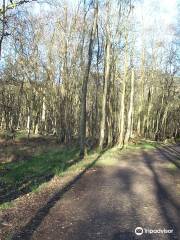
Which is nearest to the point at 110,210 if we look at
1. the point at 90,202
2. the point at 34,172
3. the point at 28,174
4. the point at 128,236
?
the point at 90,202

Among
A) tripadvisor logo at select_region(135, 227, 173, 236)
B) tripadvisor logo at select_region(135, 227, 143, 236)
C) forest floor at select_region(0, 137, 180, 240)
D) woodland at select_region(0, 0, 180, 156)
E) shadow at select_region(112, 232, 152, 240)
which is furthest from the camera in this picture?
woodland at select_region(0, 0, 180, 156)

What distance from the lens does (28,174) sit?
1742cm

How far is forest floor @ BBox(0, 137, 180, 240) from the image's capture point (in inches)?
332

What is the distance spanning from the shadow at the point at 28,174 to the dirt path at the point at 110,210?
1613mm

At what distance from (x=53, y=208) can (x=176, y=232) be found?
3316 millimetres

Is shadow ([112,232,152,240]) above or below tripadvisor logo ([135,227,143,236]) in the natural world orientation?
below

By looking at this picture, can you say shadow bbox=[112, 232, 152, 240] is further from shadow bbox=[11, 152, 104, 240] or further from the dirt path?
shadow bbox=[11, 152, 104, 240]

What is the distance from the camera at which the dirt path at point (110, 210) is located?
8.27 m

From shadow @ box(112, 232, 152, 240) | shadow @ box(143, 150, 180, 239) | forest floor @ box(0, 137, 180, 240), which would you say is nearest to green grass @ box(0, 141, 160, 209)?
forest floor @ box(0, 137, 180, 240)

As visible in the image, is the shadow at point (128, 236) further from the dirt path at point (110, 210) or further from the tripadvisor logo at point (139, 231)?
the tripadvisor logo at point (139, 231)

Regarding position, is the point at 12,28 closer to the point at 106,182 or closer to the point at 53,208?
the point at 106,182

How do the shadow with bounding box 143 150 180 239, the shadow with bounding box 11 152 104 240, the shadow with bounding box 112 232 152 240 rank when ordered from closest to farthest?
1. the shadow with bounding box 112 232 152 240
2. the shadow with bounding box 11 152 104 240
3. the shadow with bounding box 143 150 180 239

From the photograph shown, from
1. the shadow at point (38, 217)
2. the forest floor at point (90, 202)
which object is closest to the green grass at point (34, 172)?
the forest floor at point (90, 202)

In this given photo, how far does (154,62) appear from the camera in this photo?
46.8m
